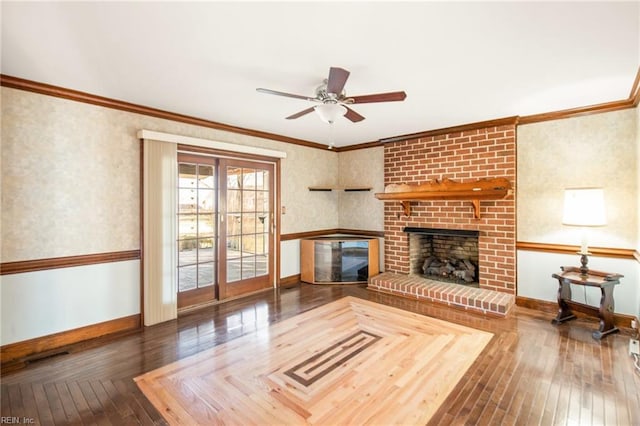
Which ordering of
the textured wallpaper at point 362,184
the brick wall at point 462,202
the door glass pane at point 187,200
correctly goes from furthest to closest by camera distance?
the textured wallpaper at point 362,184, the brick wall at point 462,202, the door glass pane at point 187,200

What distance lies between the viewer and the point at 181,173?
3.95 metres

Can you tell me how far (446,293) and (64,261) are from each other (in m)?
4.34

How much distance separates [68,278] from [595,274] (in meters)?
5.46

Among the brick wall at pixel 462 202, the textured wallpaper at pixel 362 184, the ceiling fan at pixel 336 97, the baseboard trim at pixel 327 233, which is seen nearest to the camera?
the ceiling fan at pixel 336 97

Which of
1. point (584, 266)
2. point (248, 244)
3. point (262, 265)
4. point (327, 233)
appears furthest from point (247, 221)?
point (584, 266)

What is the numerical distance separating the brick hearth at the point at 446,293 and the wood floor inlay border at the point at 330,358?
4.64 feet

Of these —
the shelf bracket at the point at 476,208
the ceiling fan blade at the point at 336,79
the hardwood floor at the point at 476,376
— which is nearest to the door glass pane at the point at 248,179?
the hardwood floor at the point at 476,376

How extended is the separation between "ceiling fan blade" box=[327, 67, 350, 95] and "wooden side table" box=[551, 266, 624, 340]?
10.2 feet

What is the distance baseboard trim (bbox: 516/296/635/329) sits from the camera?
3.35 metres

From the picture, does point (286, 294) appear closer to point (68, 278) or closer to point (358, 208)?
point (358, 208)

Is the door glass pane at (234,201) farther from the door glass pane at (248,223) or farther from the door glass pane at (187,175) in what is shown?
the door glass pane at (187,175)

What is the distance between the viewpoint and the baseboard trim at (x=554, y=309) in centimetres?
335

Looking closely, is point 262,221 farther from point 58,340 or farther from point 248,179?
point 58,340

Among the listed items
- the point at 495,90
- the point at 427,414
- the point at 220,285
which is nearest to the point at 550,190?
the point at 495,90
